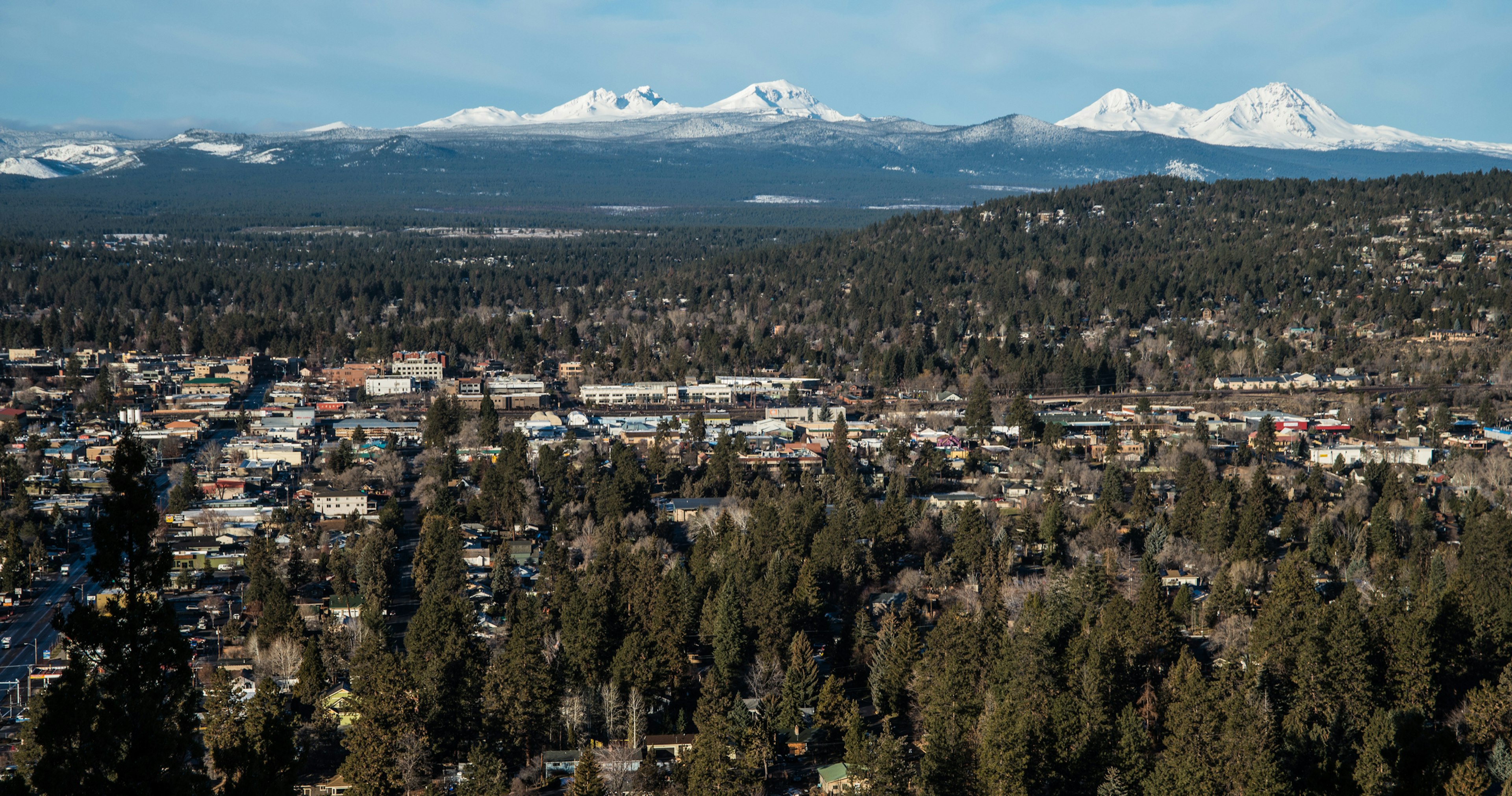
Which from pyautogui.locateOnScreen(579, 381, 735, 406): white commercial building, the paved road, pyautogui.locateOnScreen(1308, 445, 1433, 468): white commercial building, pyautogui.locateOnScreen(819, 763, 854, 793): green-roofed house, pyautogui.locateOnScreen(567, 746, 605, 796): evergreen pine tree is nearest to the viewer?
pyautogui.locateOnScreen(567, 746, 605, 796): evergreen pine tree

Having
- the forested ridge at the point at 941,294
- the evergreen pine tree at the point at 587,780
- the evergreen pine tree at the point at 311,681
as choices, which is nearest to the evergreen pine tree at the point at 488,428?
the forested ridge at the point at 941,294

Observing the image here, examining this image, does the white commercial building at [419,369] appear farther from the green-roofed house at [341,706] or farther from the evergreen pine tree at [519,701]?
the evergreen pine tree at [519,701]

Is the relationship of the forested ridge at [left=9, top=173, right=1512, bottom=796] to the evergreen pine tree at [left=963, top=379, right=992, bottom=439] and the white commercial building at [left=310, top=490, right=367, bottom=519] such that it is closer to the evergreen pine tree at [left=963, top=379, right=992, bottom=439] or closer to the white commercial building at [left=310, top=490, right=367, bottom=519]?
the evergreen pine tree at [left=963, top=379, right=992, bottom=439]

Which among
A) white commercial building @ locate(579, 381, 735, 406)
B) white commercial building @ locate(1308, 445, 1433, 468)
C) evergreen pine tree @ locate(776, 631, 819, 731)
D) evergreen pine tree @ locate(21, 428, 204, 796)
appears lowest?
white commercial building @ locate(1308, 445, 1433, 468)

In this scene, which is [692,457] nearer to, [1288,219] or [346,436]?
[346,436]

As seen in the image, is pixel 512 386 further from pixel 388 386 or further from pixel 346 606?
pixel 346 606

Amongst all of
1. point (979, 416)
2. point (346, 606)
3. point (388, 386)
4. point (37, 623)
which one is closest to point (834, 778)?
point (346, 606)

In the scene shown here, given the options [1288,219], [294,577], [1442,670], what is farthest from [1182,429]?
[1288,219]

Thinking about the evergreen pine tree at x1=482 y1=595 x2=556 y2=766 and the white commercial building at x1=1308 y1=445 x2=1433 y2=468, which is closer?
the evergreen pine tree at x1=482 y1=595 x2=556 y2=766

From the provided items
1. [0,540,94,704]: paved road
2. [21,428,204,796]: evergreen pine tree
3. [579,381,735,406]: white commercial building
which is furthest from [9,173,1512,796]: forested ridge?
[579,381,735,406]: white commercial building
